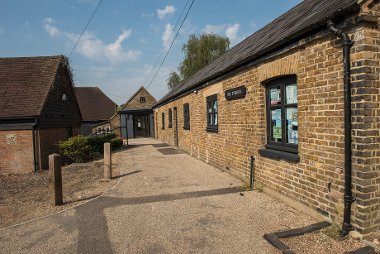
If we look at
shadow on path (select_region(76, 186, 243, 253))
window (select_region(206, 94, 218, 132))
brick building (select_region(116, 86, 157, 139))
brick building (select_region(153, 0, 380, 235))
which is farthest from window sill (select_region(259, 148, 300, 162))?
brick building (select_region(116, 86, 157, 139))

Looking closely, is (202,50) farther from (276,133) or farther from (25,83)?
(276,133)

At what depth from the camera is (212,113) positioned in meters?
10.7

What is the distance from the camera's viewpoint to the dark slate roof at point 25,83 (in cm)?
1387

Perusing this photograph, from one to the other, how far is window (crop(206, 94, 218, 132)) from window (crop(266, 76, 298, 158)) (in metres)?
3.63

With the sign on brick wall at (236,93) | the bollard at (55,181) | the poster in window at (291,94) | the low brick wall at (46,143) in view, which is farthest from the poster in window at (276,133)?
the low brick wall at (46,143)

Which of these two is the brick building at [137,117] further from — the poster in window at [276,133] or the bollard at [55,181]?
the poster in window at [276,133]

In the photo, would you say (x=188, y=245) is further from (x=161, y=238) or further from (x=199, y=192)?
(x=199, y=192)

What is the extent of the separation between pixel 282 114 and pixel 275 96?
49cm

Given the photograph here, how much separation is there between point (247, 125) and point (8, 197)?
21.4 feet

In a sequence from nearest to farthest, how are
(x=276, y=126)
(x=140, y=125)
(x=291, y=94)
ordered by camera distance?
(x=291, y=94), (x=276, y=126), (x=140, y=125)

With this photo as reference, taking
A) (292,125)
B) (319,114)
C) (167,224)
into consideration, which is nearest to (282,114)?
(292,125)

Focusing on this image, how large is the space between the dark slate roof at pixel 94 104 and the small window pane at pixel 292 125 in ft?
113

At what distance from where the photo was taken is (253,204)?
5930 mm

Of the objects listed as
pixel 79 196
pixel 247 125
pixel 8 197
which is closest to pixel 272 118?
pixel 247 125
